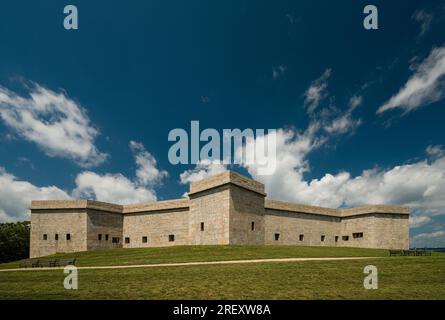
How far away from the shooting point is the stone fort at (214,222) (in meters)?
31.0

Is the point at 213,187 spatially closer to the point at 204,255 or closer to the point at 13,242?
the point at 204,255

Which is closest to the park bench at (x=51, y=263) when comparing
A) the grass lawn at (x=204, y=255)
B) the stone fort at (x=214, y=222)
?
the grass lawn at (x=204, y=255)

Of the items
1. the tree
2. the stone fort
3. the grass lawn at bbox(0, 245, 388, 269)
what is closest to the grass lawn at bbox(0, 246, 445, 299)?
the grass lawn at bbox(0, 245, 388, 269)

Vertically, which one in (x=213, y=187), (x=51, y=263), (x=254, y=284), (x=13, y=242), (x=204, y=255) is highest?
(x=213, y=187)

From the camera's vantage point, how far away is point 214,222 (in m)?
30.9

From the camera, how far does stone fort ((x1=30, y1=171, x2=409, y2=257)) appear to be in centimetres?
3095

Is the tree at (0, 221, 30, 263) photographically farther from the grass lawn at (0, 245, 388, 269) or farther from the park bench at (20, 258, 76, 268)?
the park bench at (20, 258, 76, 268)

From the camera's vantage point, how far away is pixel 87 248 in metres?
36.9

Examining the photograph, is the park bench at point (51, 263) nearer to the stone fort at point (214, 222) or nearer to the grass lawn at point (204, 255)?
the grass lawn at point (204, 255)

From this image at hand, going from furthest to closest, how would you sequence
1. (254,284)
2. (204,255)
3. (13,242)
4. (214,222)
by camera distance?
1. (13,242)
2. (214,222)
3. (204,255)
4. (254,284)

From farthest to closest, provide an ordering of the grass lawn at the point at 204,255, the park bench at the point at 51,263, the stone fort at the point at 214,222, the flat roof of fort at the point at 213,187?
the flat roof of fort at the point at 213,187 < the stone fort at the point at 214,222 < the grass lawn at the point at 204,255 < the park bench at the point at 51,263

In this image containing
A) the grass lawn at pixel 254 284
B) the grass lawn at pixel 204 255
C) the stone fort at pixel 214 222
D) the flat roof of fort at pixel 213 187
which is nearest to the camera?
the grass lawn at pixel 254 284

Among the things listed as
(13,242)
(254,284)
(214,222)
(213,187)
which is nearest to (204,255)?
(214,222)
